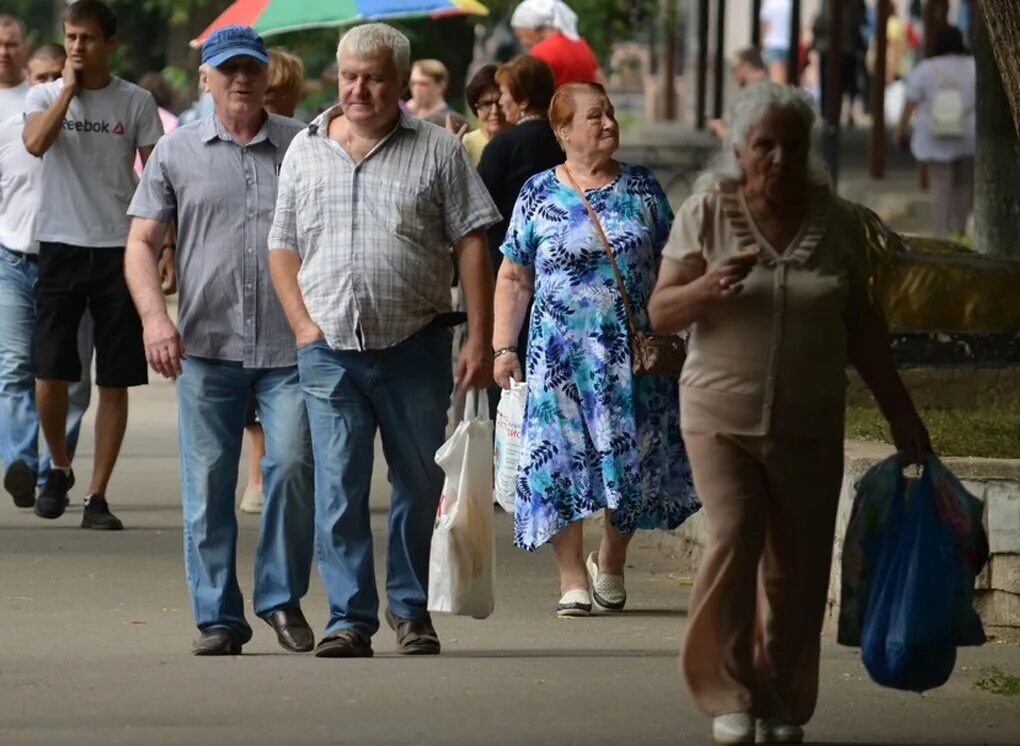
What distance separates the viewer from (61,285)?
1067 cm

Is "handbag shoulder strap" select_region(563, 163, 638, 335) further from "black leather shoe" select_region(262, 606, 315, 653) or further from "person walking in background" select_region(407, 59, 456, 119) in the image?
"person walking in background" select_region(407, 59, 456, 119)


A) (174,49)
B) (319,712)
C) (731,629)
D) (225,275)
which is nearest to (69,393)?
(225,275)

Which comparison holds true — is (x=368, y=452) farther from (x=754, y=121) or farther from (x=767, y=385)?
(x=754, y=121)

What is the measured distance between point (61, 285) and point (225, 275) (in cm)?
318

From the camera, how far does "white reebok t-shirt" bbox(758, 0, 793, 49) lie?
35.3 m

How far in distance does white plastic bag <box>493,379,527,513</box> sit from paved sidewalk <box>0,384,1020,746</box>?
0.40 metres

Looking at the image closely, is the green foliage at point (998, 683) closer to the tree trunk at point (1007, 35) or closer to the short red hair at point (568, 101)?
the tree trunk at point (1007, 35)

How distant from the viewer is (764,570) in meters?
6.39

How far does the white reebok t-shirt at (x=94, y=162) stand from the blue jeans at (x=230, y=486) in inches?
121

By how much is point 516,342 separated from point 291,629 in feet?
4.67

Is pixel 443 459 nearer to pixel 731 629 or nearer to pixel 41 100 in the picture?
pixel 731 629

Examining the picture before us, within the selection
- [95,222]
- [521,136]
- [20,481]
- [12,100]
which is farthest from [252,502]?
[12,100]

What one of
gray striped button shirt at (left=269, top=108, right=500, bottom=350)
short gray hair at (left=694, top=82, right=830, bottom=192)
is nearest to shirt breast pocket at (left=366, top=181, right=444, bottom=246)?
gray striped button shirt at (left=269, top=108, right=500, bottom=350)

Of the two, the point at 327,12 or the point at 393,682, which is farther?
the point at 327,12
